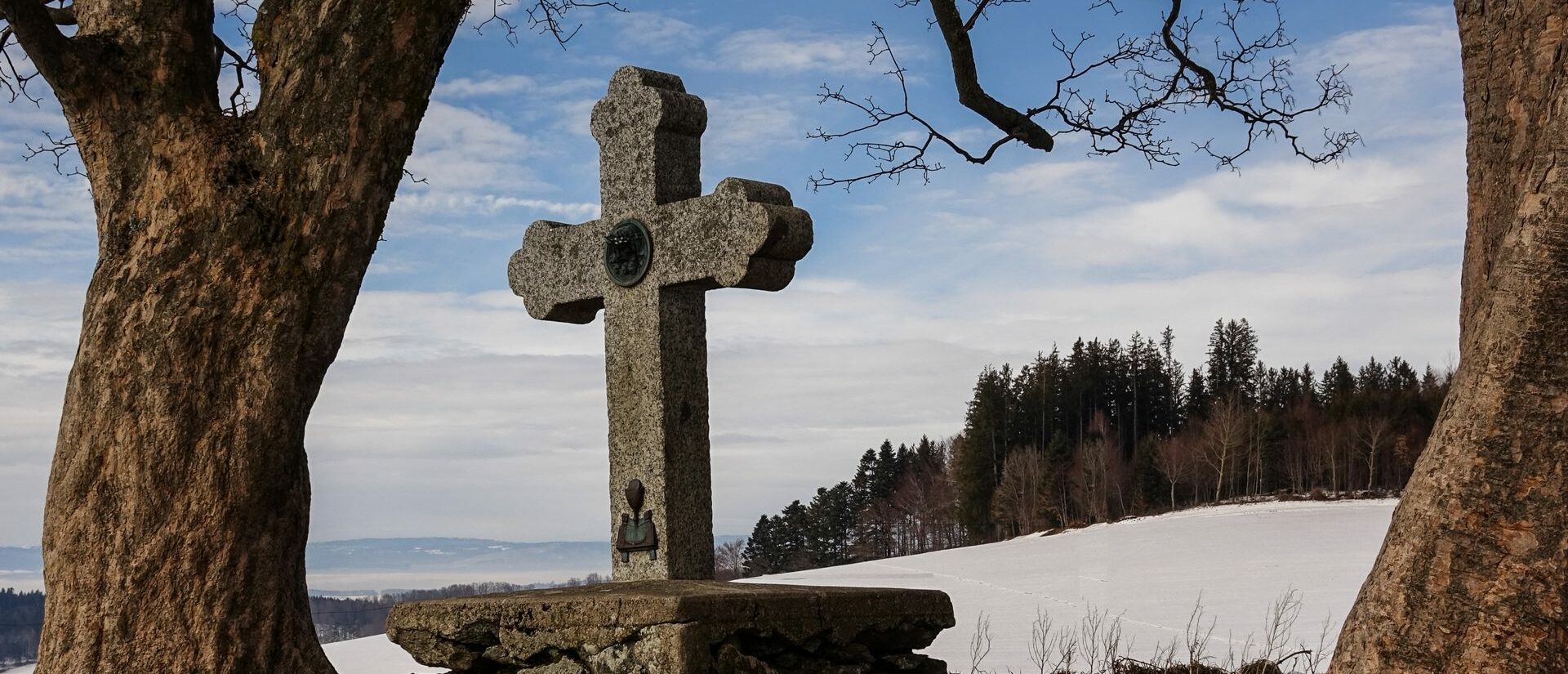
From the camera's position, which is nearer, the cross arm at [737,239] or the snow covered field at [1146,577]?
the cross arm at [737,239]

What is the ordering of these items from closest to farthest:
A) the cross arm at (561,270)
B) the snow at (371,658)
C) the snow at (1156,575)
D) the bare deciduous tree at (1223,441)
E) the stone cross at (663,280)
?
the stone cross at (663,280) → the cross arm at (561,270) → the snow at (371,658) → the snow at (1156,575) → the bare deciduous tree at (1223,441)

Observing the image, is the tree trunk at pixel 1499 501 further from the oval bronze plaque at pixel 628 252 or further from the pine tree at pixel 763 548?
the pine tree at pixel 763 548

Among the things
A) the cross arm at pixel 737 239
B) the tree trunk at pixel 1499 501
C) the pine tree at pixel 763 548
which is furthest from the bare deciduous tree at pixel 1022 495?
the tree trunk at pixel 1499 501

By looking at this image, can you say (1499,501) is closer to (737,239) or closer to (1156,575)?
(737,239)

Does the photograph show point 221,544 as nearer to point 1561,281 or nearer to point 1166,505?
point 1561,281

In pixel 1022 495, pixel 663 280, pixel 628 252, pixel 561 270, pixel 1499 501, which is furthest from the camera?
pixel 1022 495

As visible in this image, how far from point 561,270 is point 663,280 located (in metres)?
0.92

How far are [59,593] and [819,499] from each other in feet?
164

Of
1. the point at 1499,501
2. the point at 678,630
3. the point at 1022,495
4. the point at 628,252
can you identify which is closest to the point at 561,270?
the point at 628,252

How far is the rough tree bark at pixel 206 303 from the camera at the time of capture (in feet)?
15.2

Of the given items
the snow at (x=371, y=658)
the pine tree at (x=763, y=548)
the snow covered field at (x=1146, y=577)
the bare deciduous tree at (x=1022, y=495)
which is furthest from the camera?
the bare deciduous tree at (x=1022, y=495)

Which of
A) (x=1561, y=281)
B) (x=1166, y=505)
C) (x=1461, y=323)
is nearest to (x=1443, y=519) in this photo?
(x=1561, y=281)

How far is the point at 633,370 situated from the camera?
7.13m

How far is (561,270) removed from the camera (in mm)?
7719
